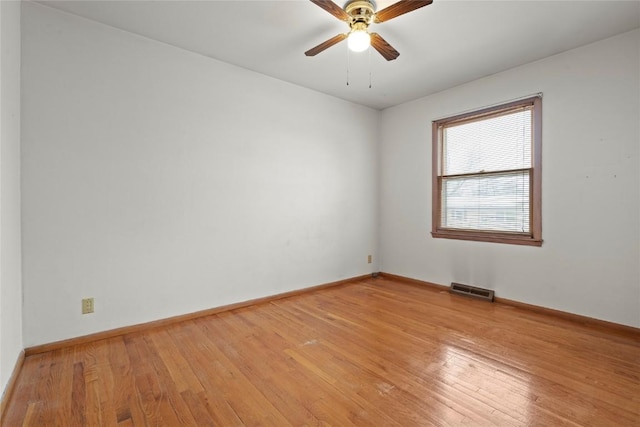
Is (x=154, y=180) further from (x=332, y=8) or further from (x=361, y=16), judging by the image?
(x=361, y=16)

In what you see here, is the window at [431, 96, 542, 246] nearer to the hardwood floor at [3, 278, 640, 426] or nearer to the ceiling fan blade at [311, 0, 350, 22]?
the hardwood floor at [3, 278, 640, 426]

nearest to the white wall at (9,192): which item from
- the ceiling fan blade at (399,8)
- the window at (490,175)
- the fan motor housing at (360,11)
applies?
the fan motor housing at (360,11)

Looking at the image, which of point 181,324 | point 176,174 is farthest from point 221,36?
point 181,324

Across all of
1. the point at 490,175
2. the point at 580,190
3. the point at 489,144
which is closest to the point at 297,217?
the point at 490,175

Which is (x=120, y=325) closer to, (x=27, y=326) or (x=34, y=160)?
(x=27, y=326)

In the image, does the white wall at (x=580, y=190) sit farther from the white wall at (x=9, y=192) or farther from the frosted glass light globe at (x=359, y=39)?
the white wall at (x=9, y=192)

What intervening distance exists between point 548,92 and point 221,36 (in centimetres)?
330

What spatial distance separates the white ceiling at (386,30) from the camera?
2.33m

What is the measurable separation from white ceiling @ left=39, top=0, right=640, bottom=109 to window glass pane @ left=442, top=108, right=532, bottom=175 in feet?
1.94

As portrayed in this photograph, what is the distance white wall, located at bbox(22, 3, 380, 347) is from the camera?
2299 mm

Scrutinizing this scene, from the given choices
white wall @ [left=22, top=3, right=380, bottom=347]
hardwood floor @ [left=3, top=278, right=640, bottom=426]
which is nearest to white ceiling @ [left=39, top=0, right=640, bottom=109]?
white wall @ [left=22, top=3, right=380, bottom=347]

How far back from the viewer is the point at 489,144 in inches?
143

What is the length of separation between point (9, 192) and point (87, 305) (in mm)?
1041

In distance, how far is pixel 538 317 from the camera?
3.05 meters
